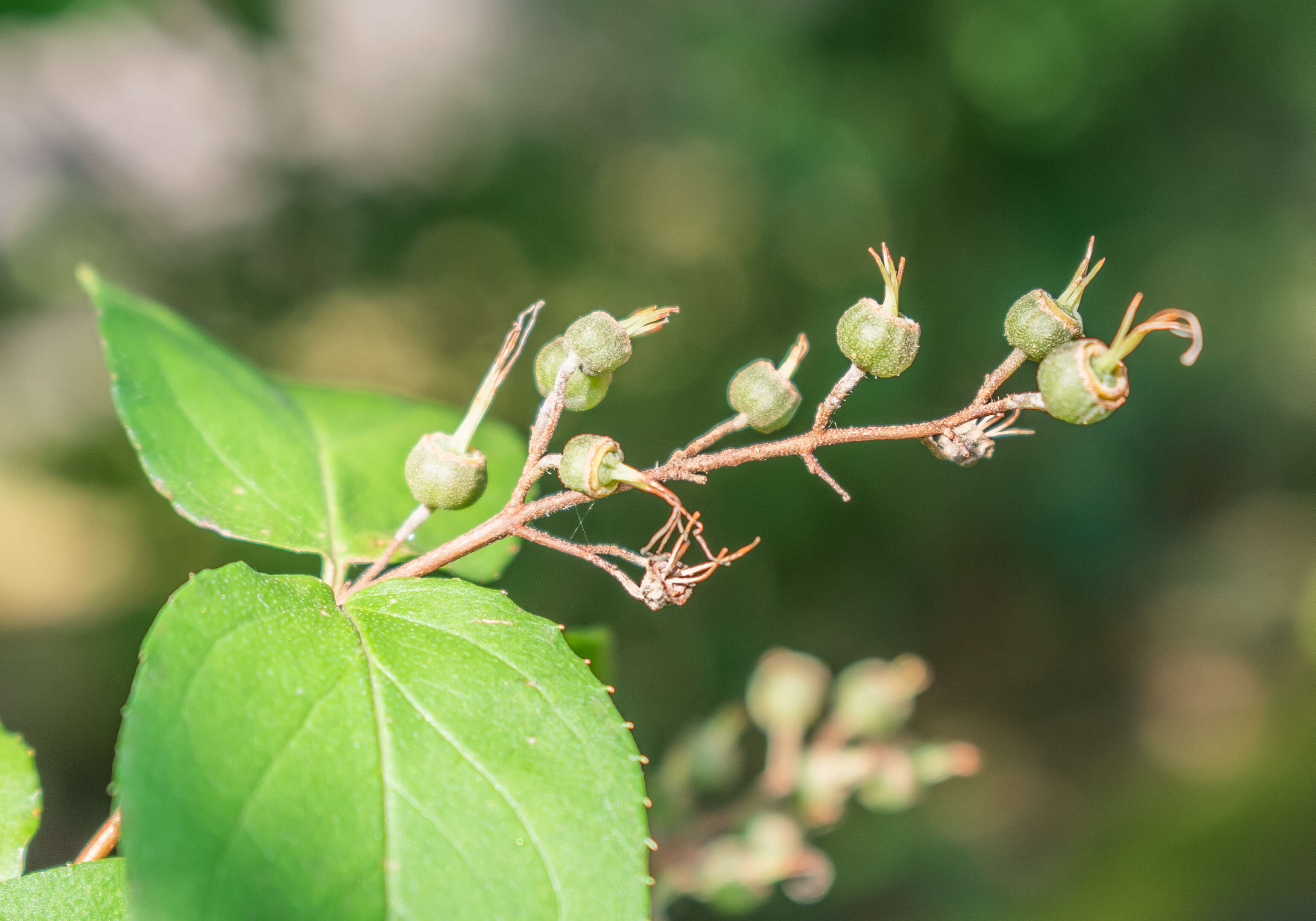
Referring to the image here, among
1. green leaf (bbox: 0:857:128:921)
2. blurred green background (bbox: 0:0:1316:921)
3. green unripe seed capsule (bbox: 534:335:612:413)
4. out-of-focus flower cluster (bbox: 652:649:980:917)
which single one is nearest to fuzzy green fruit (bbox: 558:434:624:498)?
green unripe seed capsule (bbox: 534:335:612:413)

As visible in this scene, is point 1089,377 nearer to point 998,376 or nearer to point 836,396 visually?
point 998,376

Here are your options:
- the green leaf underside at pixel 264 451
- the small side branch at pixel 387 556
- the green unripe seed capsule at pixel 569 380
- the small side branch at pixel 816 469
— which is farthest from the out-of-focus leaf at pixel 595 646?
the small side branch at pixel 816 469

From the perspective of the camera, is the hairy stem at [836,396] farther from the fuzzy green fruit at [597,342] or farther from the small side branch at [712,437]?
the fuzzy green fruit at [597,342]

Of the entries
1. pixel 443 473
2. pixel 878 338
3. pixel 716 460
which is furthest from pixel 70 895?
pixel 878 338

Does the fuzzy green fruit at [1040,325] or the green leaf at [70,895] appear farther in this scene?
the fuzzy green fruit at [1040,325]

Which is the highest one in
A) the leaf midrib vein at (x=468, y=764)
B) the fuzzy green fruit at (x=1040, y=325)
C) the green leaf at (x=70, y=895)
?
the fuzzy green fruit at (x=1040, y=325)

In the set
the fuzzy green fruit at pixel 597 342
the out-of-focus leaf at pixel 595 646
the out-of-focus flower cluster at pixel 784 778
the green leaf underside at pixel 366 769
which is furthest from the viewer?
the out-of-focus flower cluster at pixel 784 778
